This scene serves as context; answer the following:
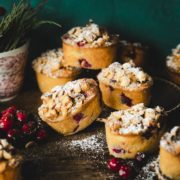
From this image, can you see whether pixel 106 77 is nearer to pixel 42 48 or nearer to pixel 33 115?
pixel 33 115

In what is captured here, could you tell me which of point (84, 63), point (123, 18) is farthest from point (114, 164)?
point (123, 18)

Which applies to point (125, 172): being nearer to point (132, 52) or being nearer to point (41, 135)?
point (41, 135)

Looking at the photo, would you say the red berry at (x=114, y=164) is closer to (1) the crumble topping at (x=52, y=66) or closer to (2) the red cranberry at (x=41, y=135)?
(2) the red cranberry at (x=41, y=135)

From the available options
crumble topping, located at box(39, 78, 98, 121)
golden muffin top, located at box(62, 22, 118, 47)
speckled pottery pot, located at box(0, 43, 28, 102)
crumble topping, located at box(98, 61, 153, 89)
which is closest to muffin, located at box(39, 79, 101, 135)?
crumble topping, located at box(39, 78, 98, 121)

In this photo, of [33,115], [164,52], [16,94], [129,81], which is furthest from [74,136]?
[164,52]

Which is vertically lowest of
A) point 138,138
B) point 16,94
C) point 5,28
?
point 16,94

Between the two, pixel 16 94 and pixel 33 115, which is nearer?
pixel 33 115

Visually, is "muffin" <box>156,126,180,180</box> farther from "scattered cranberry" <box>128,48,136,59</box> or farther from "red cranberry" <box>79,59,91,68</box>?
"scattered cranberry" <box>128,48,136,59</box>
